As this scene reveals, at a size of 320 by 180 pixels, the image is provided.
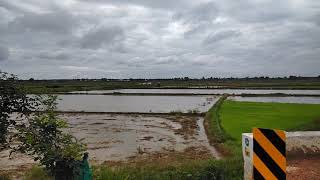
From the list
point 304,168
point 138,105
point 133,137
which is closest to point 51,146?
point 304,168

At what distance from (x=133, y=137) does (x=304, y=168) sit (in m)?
11.9

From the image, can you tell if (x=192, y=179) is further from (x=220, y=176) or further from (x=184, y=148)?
(x=184, y=148)

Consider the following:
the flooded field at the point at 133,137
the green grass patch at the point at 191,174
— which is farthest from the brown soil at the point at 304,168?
the flooded field at the point at 133,137

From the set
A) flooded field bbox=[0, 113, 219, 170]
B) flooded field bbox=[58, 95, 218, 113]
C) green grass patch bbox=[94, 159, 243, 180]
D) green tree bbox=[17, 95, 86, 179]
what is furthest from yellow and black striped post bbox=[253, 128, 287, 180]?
flooded field bbox=[58, 95, 218, 113]

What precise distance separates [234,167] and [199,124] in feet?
52.1

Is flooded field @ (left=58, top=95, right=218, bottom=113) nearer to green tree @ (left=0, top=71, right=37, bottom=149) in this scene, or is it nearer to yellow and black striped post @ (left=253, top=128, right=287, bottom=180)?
green tree @ (left=0, top=71, right=37, bottom=149)

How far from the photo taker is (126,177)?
23.5 feet

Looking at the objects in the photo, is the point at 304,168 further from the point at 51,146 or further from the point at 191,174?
the point at 51,146

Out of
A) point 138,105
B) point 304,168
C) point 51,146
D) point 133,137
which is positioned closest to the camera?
point 51,146

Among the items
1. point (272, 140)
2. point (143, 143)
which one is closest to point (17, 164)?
point (143, 143)

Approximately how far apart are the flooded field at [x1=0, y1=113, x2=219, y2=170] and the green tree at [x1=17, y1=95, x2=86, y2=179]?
301 inches

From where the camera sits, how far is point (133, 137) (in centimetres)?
1839

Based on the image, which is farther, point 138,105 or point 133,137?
point 138,105

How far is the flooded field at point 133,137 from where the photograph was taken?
1380cm
